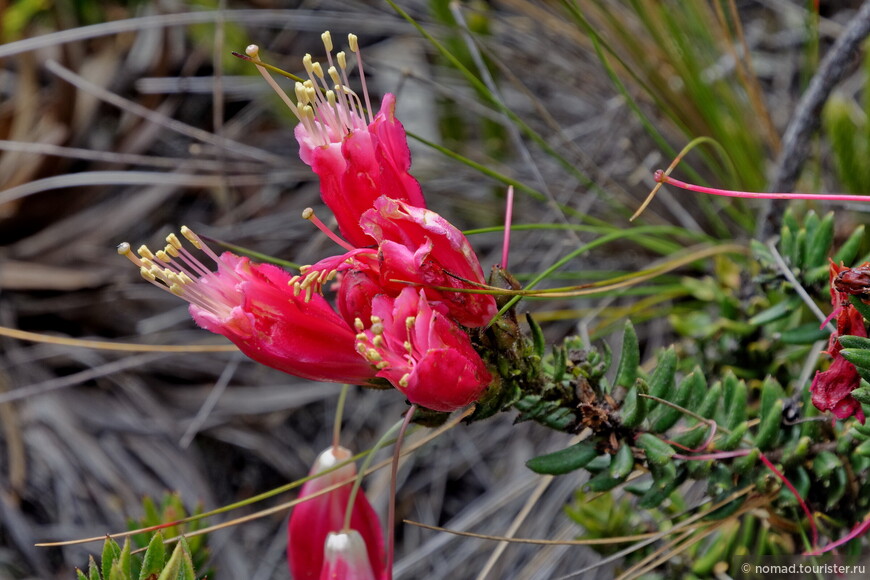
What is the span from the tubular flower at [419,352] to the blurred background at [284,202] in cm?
71

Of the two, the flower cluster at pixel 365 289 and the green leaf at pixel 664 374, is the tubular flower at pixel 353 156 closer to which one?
the flower cluster at pixel 365 289

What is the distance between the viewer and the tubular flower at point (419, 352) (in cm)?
70

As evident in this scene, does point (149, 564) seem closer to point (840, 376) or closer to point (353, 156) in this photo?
point (353, 156)

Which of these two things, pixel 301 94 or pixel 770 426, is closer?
pixel 301 94

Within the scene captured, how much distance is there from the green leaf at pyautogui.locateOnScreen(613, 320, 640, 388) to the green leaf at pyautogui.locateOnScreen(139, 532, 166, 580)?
53 centimetres

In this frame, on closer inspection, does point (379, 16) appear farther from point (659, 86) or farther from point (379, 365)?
point (379, 365)

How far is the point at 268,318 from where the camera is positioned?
2.50 ft

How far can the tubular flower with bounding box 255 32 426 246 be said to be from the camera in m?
0.78

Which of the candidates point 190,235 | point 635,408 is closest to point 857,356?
point 635,408

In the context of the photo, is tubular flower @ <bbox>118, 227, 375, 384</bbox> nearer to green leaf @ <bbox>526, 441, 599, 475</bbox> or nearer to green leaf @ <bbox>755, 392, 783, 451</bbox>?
green leaf @ <bbox>526, 441, 599, 475</bbox>

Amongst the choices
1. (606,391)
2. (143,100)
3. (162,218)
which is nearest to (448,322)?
(606,391)

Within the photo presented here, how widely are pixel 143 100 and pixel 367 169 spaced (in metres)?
1.67

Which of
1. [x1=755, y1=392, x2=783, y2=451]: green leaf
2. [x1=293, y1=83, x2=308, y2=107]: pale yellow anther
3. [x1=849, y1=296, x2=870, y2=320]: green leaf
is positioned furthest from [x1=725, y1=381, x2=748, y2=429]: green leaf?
[x1=293, y1=83, x2=308, y2=107]: pale yellow anther

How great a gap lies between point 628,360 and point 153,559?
0.56 m
